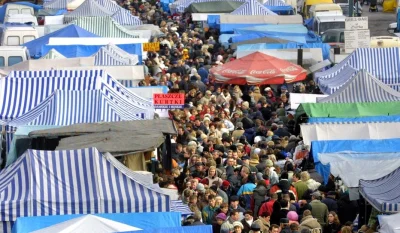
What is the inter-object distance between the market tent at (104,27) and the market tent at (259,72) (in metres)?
5.50

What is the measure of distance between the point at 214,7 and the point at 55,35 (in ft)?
40.4

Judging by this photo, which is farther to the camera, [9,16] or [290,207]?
[9,16]

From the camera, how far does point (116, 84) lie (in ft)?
94.7

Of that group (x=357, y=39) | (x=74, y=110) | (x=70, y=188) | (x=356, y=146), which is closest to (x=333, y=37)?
(x=357, y=39)

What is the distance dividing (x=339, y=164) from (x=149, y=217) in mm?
5811

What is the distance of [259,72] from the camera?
3544 centimetres

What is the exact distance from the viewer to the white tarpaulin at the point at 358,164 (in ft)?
76.1

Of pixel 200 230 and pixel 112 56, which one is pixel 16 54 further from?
pixel 200 230

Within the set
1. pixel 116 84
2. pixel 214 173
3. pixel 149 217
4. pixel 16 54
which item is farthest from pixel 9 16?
pixel 149 217

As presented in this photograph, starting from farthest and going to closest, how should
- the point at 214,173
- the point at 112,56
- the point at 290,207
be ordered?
1. the point at 112,56
2. the point at 214,173
3. the point at 290,207

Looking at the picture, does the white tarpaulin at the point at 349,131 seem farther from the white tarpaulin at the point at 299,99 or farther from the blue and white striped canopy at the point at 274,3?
the blue and white striped canopy at the point at 274,3

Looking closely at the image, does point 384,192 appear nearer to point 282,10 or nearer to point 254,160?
point 254,160

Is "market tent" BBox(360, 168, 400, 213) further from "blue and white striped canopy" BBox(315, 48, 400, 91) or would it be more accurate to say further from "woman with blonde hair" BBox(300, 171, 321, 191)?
"blue and white striped canopy" BBox(315, 48, 400, 91)

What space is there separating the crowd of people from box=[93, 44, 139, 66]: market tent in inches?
24.4
